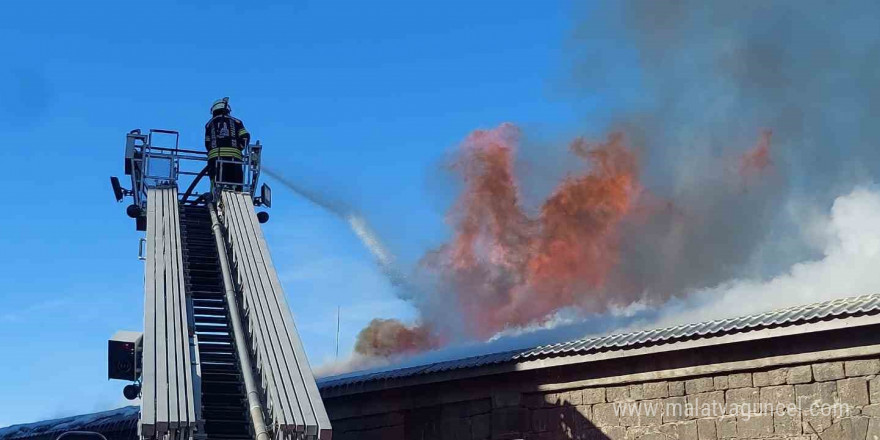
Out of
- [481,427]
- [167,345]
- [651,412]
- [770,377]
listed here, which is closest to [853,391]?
[770,377]

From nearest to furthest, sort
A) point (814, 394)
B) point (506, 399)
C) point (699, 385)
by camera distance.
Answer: point (814, 394), point (699, 385), point (506, 399)

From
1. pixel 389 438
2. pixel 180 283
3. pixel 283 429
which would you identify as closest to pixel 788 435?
pixel 283 429

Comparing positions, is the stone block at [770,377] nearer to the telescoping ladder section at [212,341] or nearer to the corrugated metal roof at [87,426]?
the telescoping ladder section at [212,341]

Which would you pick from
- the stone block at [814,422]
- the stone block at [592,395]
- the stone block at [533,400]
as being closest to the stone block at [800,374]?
the stone block at [814,422]

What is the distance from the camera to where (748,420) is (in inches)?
527

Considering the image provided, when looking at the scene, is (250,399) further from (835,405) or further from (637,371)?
(835,405)

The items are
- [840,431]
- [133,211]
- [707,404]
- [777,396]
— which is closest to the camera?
[840,431]

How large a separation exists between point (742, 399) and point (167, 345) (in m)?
7.40

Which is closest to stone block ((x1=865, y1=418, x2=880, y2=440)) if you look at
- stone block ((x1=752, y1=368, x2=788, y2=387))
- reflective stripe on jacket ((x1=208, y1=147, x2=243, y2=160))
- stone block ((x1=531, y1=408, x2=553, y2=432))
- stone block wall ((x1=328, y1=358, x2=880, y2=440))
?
stone block wall ((x1=328, y1=358, x2=880, y2=440))

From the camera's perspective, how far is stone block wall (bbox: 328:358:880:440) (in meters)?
12.4

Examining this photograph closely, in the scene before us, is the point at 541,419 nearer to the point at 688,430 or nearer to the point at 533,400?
the point at 533,400

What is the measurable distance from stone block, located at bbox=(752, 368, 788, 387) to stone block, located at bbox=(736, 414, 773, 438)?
0.40m

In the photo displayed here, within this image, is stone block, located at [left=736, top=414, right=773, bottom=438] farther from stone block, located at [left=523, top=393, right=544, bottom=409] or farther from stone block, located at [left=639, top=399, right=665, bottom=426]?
stone block, located at [left=523, top=393, right=544, bottom=409]

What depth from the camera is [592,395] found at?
15.4 metres
